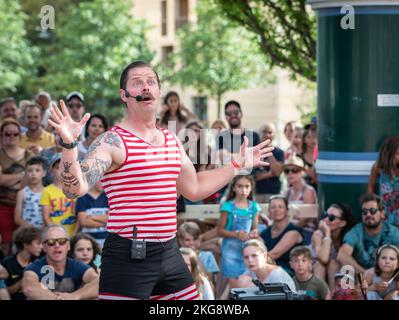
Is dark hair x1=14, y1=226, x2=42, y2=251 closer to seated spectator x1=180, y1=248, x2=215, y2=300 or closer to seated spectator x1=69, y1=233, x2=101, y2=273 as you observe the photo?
seated spectator x1=69, y1=233, x2=101, y2=273

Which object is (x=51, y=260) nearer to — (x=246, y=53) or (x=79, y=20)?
(x=246, y=53)

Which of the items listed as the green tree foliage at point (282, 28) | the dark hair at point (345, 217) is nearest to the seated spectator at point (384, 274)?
the dark hair at point (345, 217)

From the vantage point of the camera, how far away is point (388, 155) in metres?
9.24

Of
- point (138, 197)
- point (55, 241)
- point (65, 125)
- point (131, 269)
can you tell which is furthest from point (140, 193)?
point (55, 241)

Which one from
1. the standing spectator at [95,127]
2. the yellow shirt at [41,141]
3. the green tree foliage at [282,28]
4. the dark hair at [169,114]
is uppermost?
the green tree foliage at [282,28]

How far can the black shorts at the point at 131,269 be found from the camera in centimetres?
569

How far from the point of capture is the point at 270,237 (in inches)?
387

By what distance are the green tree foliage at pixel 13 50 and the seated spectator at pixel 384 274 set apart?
113 ft

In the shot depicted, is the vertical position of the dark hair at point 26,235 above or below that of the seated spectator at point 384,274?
above

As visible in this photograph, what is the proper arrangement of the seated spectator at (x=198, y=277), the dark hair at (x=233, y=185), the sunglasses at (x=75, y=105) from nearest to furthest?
the seated spectator at (x=198, y=277)
the dark hair at (x=233, y=185)
the sunglasses at (x=75, y=105)

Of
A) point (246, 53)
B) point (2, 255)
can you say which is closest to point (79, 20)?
point (246, 53)

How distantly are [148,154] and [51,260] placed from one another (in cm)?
341

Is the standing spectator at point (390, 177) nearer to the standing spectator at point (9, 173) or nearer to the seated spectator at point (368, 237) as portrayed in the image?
the seated spectator at point (368, 237)

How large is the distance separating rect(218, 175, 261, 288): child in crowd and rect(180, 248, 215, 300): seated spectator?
978 mm
